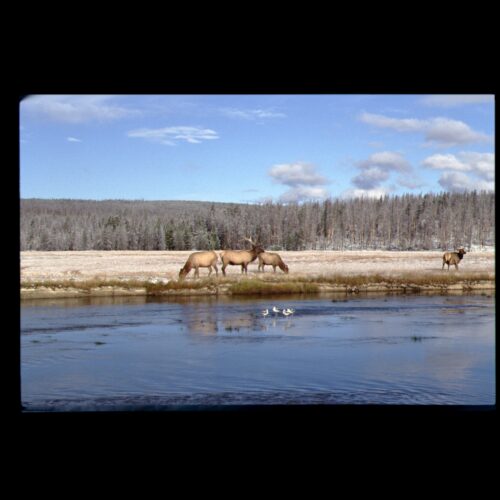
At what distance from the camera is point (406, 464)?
9.20 feet

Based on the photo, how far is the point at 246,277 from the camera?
27.0m

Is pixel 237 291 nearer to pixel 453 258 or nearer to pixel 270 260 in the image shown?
pixel 270 260

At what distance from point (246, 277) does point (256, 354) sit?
1470 cm

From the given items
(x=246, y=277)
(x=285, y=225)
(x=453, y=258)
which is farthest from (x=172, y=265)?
(x=285, y=225)

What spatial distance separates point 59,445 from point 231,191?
182ft

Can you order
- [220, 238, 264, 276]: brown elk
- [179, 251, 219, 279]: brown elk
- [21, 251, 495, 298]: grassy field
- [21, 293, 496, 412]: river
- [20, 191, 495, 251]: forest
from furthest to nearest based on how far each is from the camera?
1. [20, 191, 495, 251]: forest
2. [220, 238, 264, 276]: brown elk
3. [179, 251, 219, 279]: brown elk
4. [21, 251, 495, 298]: grassy field
5. [21, 293, 496, 412]: river

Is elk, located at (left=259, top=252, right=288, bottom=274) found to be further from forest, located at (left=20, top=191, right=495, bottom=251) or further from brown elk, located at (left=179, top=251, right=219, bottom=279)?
forest, located at (left=20, top=191, right=495, bottom=251)

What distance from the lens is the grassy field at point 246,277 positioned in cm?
2442

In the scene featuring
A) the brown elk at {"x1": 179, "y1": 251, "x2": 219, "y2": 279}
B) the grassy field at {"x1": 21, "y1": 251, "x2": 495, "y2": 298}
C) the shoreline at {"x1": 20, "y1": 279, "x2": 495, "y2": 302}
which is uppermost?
the brown elk at {"x1": 179, "y1": 251, "x2": 219, "y2": 279}

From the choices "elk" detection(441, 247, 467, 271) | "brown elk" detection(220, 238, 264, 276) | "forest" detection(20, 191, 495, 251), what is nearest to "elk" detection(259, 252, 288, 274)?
"brown elk" detection(220, 238, 264, 276)

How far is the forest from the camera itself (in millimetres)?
43375

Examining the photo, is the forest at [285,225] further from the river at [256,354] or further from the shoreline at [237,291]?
the river at [256,354]
